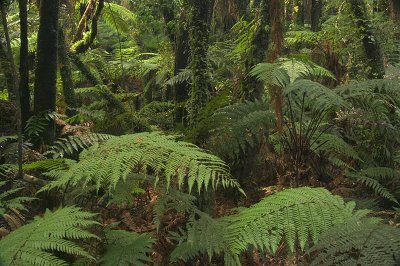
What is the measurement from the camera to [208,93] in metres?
4.02

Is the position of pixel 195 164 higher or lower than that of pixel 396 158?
higher

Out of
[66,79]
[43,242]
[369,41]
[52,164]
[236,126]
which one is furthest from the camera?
[66,79]

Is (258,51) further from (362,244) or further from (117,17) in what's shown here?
(117,17)

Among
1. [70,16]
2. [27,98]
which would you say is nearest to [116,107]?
[70,16]

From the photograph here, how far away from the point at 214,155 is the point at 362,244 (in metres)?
1.23

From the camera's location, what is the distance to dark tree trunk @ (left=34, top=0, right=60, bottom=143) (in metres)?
4.06

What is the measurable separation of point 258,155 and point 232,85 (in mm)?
902

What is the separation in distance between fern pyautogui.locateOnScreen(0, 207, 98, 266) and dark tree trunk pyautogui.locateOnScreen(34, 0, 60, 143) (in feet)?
6.92

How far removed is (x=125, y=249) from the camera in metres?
2.33

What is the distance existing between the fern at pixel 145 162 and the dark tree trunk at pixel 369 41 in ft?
12.0

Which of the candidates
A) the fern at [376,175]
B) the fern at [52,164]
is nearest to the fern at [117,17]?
the fern at [52,164]

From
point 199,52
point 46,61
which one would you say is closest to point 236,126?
point 199,52

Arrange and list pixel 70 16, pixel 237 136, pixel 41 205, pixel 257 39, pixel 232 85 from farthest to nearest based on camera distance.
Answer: pixel 70 16
pixel 232 85
pixel 257 39
pixel 237 136
pixel 41 205

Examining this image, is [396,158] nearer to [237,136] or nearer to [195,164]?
[237,136]
